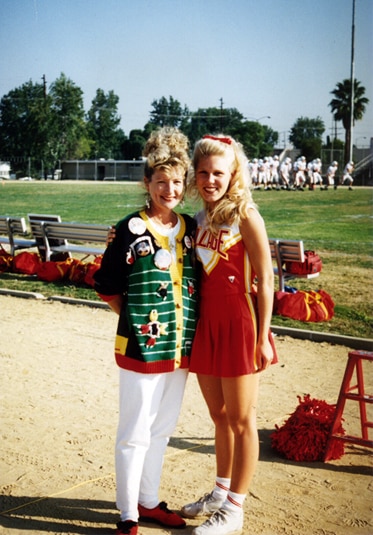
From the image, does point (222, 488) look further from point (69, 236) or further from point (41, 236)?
point (41, 236)

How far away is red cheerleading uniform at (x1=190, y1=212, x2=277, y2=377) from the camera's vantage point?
3506mm

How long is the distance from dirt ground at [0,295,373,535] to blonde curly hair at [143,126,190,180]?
179 centimetres

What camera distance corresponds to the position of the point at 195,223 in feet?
12.3

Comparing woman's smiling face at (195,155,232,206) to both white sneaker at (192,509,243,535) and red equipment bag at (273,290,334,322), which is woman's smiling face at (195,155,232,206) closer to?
white sneaker at (192,509,243,535)

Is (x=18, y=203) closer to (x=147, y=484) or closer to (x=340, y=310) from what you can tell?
(x=340, y=310)

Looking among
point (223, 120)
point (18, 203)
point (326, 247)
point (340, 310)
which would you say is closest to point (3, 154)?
Result: point (223, 120)

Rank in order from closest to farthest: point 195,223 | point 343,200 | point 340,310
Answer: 1. point 195,223
2. point 340,310
3. point 343,200

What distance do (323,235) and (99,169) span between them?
6369 centimetres

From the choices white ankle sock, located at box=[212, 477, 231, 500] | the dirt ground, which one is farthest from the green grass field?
the dirt ground

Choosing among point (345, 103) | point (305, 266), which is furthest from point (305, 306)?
point (345, 103)

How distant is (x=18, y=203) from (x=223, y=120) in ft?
209

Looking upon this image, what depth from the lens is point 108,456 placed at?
4.69m

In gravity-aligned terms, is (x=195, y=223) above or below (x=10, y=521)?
above

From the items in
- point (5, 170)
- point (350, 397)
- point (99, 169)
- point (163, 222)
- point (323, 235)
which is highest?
point (99, 169)
